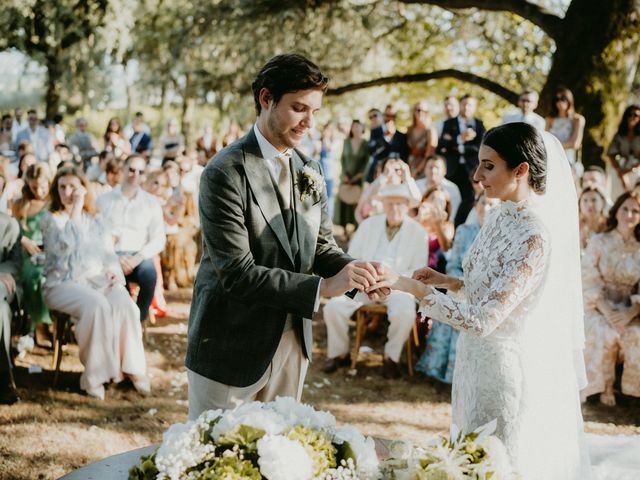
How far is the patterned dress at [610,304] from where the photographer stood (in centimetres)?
584

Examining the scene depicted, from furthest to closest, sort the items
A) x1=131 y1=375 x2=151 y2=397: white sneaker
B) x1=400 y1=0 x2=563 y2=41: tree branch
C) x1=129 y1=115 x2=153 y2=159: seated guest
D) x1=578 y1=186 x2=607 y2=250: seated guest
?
x1=129 y1=115 x2=153 y2=159: seated guest < x1=400 y1=0 x2=563 y2=41: tree branch < x1=578 y1=186 x2=607 y2=250: seated guest < x1=131 y1=375 x2=151 y2=397: white sneaker

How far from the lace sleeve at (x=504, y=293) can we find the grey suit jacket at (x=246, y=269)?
0.63 meters

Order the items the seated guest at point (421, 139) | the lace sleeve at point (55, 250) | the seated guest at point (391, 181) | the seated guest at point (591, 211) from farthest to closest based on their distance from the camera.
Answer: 1. the seated guest at point (421, 139)
2. the seated guest at point (391, 181)
3. the seated guest at point (591, 211)
4. the lace sleeve at point (55, 250)

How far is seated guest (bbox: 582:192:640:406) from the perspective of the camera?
19.2 ft

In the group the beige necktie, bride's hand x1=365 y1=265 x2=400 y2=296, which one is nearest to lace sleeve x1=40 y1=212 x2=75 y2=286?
the beige necktie

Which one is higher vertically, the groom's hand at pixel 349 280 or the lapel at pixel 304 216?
the lapel at pixel 304 216

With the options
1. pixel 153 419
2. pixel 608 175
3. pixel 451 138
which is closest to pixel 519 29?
pixel 608 175

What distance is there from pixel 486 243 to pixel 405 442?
1.22 metres

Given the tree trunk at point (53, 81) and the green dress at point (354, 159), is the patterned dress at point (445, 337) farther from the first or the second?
the tree trunk at point (53, 81)

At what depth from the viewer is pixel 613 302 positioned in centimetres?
615

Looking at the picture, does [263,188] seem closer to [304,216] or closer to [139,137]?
[304,216]

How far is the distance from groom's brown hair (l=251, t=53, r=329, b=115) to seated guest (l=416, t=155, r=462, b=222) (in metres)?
5.46

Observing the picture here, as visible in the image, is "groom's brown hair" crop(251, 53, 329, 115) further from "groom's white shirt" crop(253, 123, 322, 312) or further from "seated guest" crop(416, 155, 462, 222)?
"seated guest" crop(416, 155, 462, 222)

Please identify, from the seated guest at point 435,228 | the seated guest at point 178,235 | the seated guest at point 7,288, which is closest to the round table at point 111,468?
the seated guest at point 7,288
